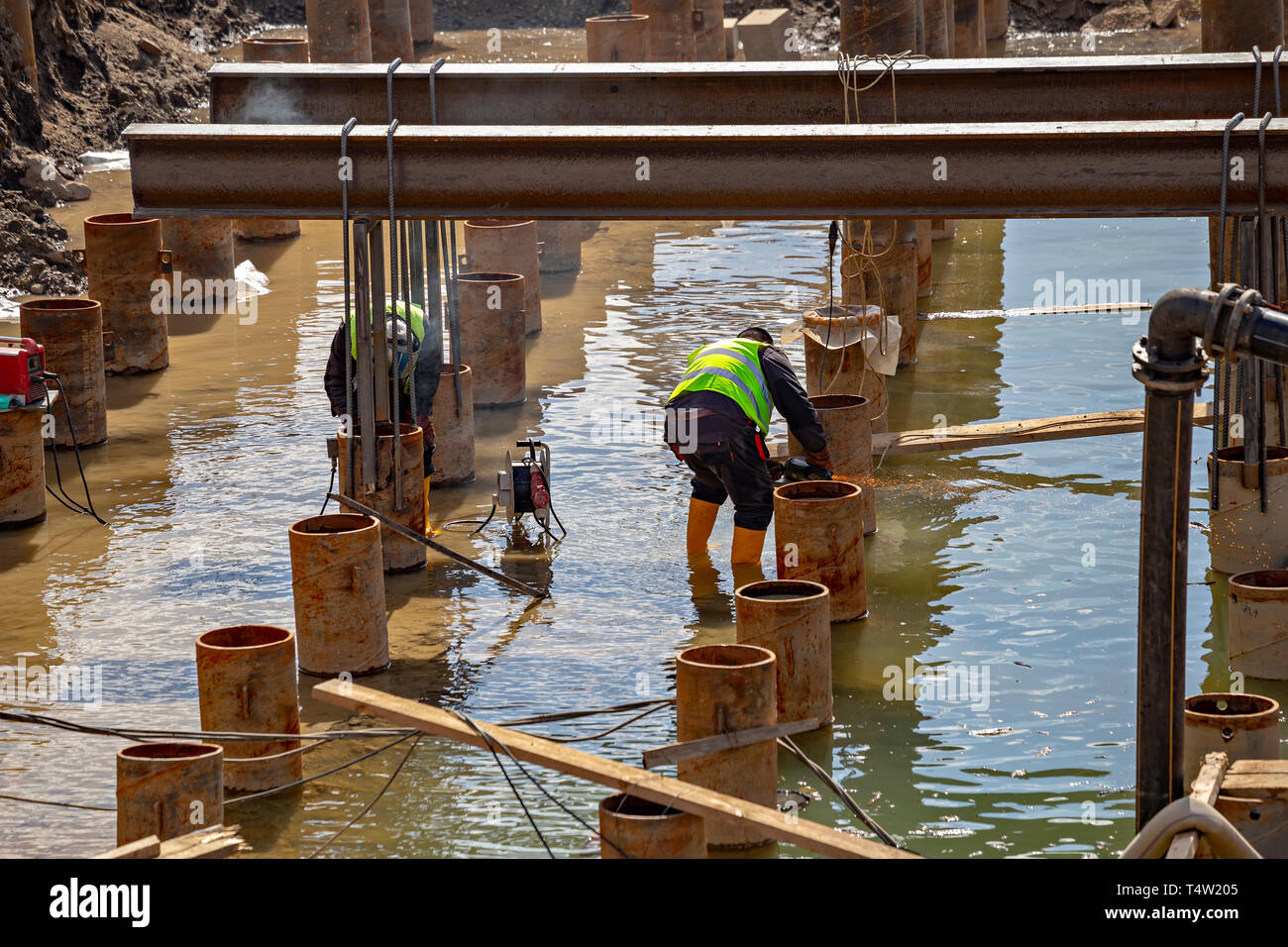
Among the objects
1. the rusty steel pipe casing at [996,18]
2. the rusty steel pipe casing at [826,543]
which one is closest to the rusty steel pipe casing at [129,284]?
the rusty steel pipe casing at [826,543]

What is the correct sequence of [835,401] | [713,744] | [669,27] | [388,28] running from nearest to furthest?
[713,744]
[835,401]
[388,28]
[669,27]

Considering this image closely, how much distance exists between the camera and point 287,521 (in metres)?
11.7

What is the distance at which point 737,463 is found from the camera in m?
10.4

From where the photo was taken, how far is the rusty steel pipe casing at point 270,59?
20.7 m

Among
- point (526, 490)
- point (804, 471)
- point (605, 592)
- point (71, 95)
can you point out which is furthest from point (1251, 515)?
point (71, 95)

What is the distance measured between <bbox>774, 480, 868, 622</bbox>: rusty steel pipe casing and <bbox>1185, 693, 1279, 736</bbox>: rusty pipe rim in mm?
2531

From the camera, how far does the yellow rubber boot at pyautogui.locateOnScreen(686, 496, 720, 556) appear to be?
10.9 m

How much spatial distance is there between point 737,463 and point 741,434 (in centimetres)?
18

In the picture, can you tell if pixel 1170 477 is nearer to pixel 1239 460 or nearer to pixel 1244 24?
pixel 1239 460

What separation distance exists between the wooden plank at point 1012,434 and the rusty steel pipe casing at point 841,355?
1.34ft

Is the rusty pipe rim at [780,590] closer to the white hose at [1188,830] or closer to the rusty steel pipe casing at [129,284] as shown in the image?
the white hose at [1188,830]

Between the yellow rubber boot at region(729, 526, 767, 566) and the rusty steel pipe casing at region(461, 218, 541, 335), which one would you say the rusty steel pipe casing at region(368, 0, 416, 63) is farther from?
the yellow rubber boot at region(729, 526, 767, 566)
